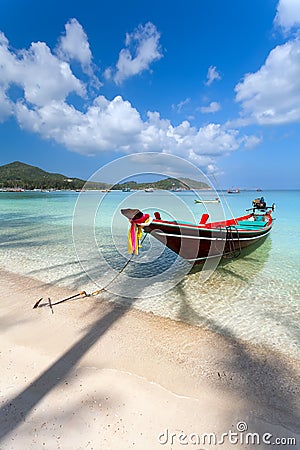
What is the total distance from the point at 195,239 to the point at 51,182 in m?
127

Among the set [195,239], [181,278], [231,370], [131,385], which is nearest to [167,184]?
[195,239]

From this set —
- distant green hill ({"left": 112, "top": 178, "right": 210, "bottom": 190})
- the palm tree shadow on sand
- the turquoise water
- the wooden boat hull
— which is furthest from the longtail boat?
the palm tree shadow on sand

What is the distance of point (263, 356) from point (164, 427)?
1.85 metres

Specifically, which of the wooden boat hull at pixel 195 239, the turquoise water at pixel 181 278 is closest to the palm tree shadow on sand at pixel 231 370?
the turquoise water at pixel 181 278

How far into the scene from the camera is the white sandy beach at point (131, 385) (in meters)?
2.15

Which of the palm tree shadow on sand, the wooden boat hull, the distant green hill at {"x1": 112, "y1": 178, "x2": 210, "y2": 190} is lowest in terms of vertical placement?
the palm tree shadow on sand

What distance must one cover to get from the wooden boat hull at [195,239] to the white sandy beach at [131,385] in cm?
218

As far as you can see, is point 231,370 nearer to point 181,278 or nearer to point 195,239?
point 195,239

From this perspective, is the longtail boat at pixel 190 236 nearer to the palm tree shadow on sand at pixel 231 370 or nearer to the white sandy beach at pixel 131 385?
the white sandy beach at pixel 131 385

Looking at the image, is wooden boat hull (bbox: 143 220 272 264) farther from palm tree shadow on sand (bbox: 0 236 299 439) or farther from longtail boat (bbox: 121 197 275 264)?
palm tree shadow on sand (bbox: 0 236 299 439)

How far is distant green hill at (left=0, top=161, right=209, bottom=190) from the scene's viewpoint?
5.26m

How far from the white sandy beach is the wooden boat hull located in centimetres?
A: 218

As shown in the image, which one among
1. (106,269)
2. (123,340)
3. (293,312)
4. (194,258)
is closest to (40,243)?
(106,269)

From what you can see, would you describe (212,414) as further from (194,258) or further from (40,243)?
(40,243)
